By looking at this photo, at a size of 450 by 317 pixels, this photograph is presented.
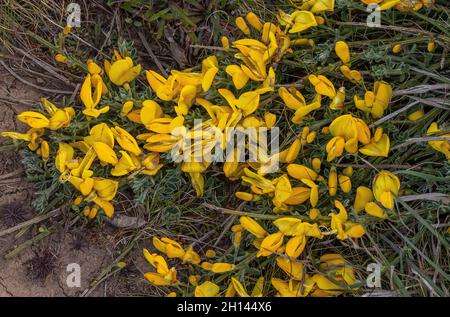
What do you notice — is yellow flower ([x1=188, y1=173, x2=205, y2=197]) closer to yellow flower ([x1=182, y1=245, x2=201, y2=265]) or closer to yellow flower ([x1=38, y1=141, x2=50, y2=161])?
yellow flower ([x1=182, y1=245, x2=201, y2=265])

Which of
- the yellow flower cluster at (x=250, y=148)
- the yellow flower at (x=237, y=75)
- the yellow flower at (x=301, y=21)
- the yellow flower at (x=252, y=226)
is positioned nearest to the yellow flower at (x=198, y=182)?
the yellow flower cluster at (x=250, y=148)

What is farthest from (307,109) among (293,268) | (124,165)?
(124,165)

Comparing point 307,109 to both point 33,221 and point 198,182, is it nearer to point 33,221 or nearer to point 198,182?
point 198,182

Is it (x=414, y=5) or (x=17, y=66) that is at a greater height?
(x=414, y=5)

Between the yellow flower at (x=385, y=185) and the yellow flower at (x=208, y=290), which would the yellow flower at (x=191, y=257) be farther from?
the yellow flower at (x=385, y=185)

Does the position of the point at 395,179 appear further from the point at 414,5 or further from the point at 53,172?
the point at 53,172

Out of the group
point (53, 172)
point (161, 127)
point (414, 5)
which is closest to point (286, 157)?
point (161, 127)
